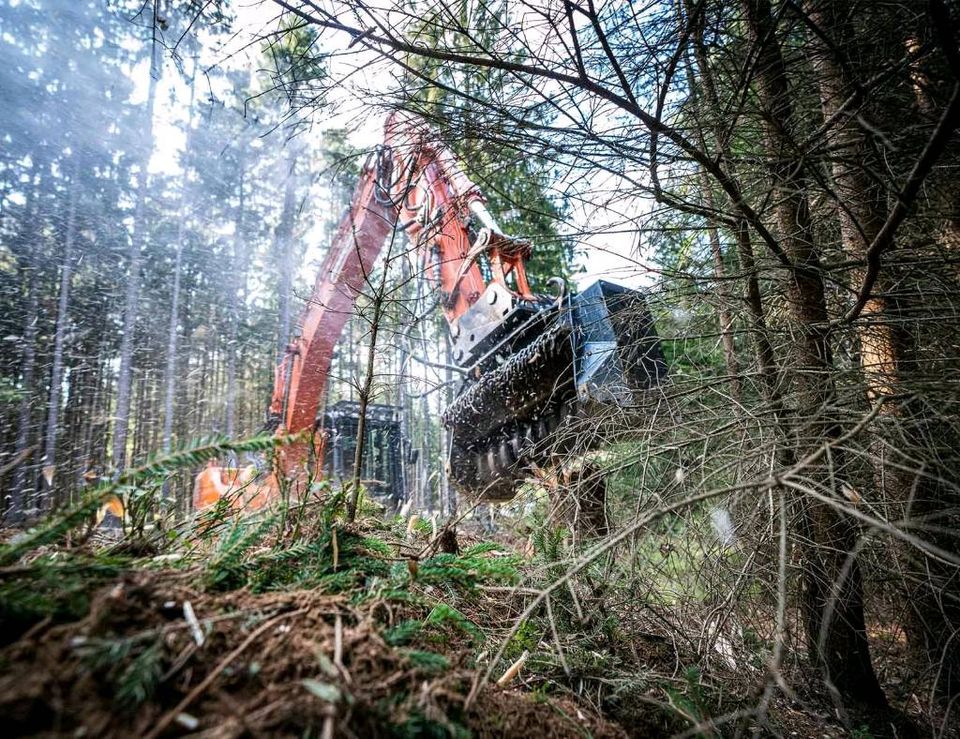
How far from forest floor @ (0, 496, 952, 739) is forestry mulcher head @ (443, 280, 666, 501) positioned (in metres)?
1.17

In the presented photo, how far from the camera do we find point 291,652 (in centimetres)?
77

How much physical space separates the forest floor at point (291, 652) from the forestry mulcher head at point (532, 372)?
117 cm

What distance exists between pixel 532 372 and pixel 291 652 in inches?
125

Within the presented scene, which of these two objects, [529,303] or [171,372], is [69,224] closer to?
[171,372]

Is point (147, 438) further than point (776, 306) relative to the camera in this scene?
Yes

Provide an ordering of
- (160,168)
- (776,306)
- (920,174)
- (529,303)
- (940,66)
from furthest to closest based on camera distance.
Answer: (160,168), (529,303), (776,306), (940,66), (920,174)

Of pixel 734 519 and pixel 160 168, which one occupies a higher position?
pixel 160 168

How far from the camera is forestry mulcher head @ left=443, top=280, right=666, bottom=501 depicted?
2.96 m

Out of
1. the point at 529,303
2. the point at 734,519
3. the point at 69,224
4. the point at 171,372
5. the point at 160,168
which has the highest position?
the point at 160,168

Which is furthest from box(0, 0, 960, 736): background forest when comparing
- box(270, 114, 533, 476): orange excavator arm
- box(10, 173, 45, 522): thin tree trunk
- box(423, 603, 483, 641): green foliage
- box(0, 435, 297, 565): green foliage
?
box(10, 173, 45, 522): thin tree trunk

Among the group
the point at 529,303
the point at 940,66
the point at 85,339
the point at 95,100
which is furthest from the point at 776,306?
the point at 95,100

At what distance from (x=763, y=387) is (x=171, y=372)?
19.2 meters

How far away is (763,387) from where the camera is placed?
222 cm

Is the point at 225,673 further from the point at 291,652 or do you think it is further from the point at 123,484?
the point at 123,484
